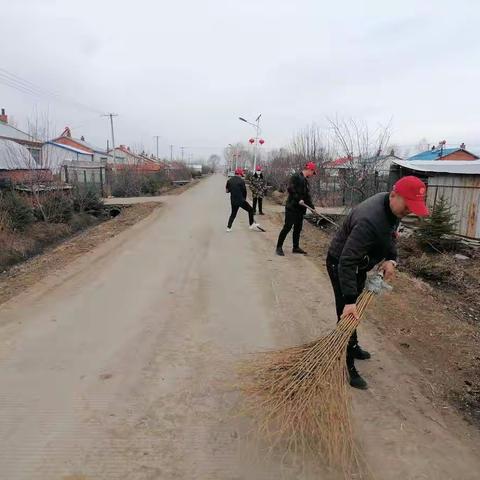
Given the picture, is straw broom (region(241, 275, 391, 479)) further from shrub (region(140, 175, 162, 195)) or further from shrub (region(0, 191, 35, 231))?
shrub (region(140, 175, 162, 195))

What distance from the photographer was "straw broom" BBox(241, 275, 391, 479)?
2.56 metres

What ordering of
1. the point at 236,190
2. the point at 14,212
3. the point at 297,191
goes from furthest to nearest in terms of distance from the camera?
the point at 14,212
the point at 236,190
the point at 297,191

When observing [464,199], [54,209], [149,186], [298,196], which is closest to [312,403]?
[298,196]

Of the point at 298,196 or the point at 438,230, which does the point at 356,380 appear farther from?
the point at 438,230

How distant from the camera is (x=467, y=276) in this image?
798 centimetres

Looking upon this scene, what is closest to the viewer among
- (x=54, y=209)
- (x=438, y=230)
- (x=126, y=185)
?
(x=438, y=230)

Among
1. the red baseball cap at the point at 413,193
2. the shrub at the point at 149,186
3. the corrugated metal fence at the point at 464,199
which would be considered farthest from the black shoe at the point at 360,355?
the shrub at the point at 149,186

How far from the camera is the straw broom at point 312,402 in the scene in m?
A: 2.56

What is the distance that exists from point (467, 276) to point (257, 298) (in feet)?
15.7

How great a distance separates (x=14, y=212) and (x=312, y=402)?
1219cm

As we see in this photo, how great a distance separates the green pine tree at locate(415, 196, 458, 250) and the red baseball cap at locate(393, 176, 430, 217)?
765 centimetres

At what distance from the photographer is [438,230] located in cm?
969

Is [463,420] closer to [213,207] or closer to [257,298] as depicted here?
[257,298]

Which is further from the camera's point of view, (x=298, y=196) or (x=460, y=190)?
(x=460, y=190)
